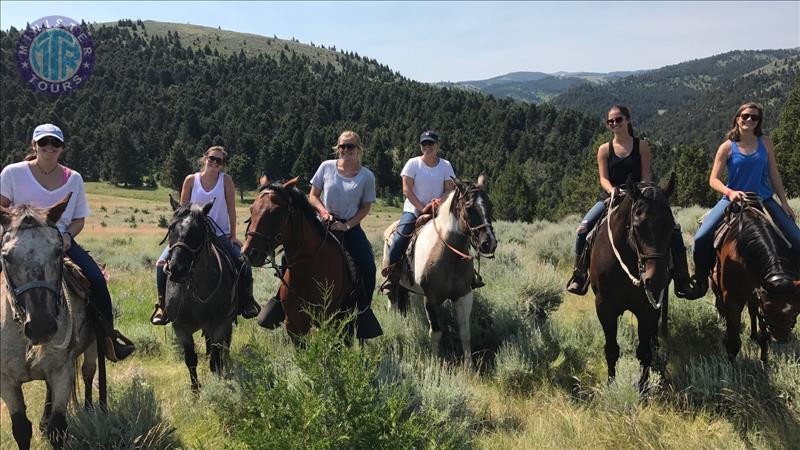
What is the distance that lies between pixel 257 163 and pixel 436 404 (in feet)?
296

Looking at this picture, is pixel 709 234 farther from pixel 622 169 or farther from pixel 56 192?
pixel 56 192

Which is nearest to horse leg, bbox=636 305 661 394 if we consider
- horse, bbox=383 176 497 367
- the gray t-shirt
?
horse, bbox=383 176 497 367

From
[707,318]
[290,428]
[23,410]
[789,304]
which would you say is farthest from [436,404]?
[707,318]

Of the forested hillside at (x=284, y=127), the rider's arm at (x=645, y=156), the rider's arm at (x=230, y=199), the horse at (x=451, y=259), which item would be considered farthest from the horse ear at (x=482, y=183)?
the forested hillside at (x=284, y=127)

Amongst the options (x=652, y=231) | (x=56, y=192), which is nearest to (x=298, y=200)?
(x=56, y=192)

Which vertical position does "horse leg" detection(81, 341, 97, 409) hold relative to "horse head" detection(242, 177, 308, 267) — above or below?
below

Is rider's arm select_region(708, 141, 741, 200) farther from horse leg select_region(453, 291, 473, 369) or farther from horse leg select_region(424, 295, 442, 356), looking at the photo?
horse leg select_region(424, 295, 442, 356)

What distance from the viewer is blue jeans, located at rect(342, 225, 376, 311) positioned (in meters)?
5.54

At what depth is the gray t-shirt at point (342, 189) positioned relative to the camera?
17.8 ft

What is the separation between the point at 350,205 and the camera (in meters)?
5.50

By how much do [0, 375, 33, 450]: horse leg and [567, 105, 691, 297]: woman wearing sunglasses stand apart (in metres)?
5.22

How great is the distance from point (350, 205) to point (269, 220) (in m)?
1.26

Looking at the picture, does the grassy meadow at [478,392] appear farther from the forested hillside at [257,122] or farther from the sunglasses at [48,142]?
the forested hillside at [257,122]

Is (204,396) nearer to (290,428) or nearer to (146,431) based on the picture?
(146,431)
